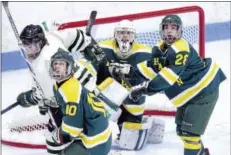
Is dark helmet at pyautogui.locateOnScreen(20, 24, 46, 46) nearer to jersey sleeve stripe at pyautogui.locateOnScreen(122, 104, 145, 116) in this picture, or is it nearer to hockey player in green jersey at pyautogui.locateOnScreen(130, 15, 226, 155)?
hockey player in green jersey at pyautogui.locateOnScreen(130, 15, 226, 155)

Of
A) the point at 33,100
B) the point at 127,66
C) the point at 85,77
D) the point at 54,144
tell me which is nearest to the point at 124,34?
the point at 127,66

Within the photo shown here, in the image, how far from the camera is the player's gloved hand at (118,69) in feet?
10.3

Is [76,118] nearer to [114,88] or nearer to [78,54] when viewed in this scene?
[114,88]

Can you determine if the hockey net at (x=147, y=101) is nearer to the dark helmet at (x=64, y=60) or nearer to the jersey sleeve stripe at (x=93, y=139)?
the jersey sleeve stripe at (x=93, y=139)

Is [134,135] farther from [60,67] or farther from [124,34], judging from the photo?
[60,67]

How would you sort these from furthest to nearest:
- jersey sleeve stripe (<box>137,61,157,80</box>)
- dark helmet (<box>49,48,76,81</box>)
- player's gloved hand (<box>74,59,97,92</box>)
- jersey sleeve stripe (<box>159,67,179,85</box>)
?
jersey sleeve stripe (<box>137,61,157,80</box>) < player's gloved hand (<box>74,59,97,92</box>) < jersey sleeve stripe (<box>159,67,179,85</box>) < dark helmet (<box>49,48,76,81</box>)

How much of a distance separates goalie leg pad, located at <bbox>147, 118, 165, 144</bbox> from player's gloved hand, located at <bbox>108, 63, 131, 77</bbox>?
464mm

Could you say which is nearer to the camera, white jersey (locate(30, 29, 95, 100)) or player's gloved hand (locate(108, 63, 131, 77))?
white jersey (locate(30, 29, 95, 100))

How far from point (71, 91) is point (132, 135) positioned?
0.93 meters

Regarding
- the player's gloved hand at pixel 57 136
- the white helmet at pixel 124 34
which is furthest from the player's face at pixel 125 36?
the player's gloved hand at pixel 57 136

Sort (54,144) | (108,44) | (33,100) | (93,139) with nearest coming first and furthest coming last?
(93,139) → (54,144) → (33,100) → (108,44)

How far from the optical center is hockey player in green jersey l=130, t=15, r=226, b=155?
9.27 feet

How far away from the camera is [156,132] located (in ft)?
11.4

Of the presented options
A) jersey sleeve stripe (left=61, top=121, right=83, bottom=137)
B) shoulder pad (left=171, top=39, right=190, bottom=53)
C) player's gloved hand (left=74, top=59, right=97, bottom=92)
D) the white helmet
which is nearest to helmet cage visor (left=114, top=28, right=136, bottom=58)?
the white helmet
